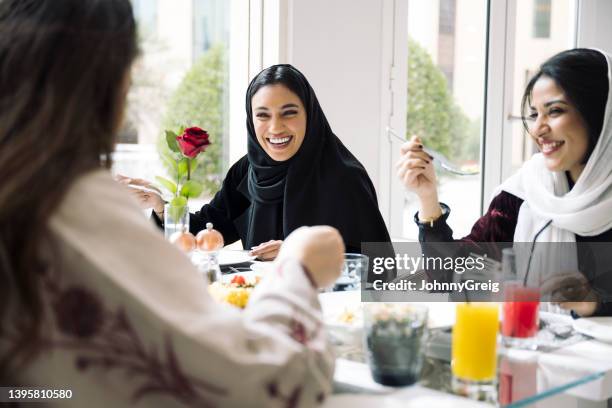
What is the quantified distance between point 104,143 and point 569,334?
0.89 metres

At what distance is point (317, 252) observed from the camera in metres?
0.90

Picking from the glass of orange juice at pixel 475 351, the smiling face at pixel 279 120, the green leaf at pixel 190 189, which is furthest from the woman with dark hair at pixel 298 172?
the glass of orange juice at pixel 475 351

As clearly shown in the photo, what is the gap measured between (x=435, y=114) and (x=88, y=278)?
338 cm

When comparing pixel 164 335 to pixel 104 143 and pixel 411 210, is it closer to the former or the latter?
pixel 104 143

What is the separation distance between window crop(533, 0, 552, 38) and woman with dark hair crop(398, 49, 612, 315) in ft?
8.50

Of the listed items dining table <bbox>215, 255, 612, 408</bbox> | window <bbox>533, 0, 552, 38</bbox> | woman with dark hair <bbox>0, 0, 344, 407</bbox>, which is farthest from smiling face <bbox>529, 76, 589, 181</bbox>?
window <bbox>533, 0, 552, 38</bbox>

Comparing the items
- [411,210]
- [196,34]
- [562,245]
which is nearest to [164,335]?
[562,245]

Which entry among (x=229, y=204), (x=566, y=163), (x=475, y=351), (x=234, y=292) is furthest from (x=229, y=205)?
(x=475, y=351)

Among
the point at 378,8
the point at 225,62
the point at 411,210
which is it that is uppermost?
the point at 378,8

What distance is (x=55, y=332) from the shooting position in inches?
28.7

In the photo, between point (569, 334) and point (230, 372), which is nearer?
point (230, 372)

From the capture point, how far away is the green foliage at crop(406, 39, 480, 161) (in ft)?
12.3

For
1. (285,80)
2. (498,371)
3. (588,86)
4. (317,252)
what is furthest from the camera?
(285,80)

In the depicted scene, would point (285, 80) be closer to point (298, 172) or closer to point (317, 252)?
point (298, 172)
